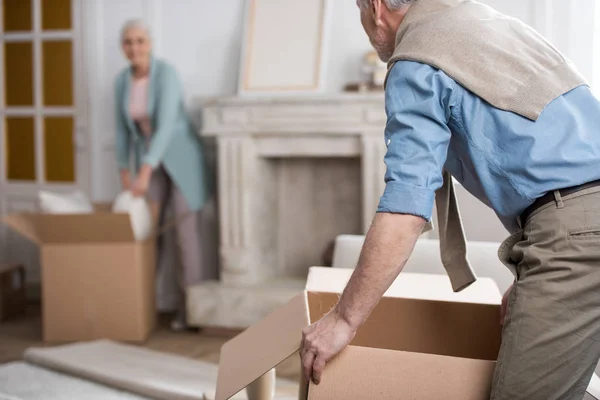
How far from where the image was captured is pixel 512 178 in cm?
117

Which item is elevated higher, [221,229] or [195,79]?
[195,79]

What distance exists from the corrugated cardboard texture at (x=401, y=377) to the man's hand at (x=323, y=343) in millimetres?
16

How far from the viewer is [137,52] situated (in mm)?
3746

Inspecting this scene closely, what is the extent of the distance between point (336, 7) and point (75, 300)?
6.90ft

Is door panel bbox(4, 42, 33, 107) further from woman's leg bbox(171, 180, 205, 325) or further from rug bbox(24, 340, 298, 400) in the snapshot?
rug bbox(24, 340, 298, 400)

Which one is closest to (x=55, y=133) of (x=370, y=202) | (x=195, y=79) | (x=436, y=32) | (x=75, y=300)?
(x=195, y=79)

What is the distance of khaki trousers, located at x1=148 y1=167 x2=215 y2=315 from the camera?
3.87 meters

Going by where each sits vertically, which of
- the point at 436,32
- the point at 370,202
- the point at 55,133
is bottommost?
the point at 370,202

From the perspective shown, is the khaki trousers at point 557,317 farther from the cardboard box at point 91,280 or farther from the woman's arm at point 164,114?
the woman's arm at point 164,114

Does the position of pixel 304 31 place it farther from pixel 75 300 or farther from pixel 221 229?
pixel 75 300

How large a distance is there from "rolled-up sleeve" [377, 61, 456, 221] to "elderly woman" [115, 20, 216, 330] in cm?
262

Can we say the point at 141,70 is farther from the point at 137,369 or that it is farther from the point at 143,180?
the point at 137,369

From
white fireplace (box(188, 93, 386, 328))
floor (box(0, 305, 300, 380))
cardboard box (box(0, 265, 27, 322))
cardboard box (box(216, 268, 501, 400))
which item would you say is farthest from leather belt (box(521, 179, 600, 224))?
cardboard box (box(0, 265, 27, 322))

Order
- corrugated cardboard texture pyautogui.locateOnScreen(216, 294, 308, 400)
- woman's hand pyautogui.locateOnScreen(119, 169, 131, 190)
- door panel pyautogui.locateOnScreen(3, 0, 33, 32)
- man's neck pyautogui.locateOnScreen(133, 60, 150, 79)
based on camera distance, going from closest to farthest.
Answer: corrugated cardboard texture pyautogui.locateOnScreen(216, 294, 308, 400) < man's neck pyautogui.locateOnScreen(133, 60, 150, 79) < woman's hand pyautogui.locateOnScreen(119, 169, 131, 190) < door panel pyautogui.locateOnScreen(3, 0, 33, 32)
